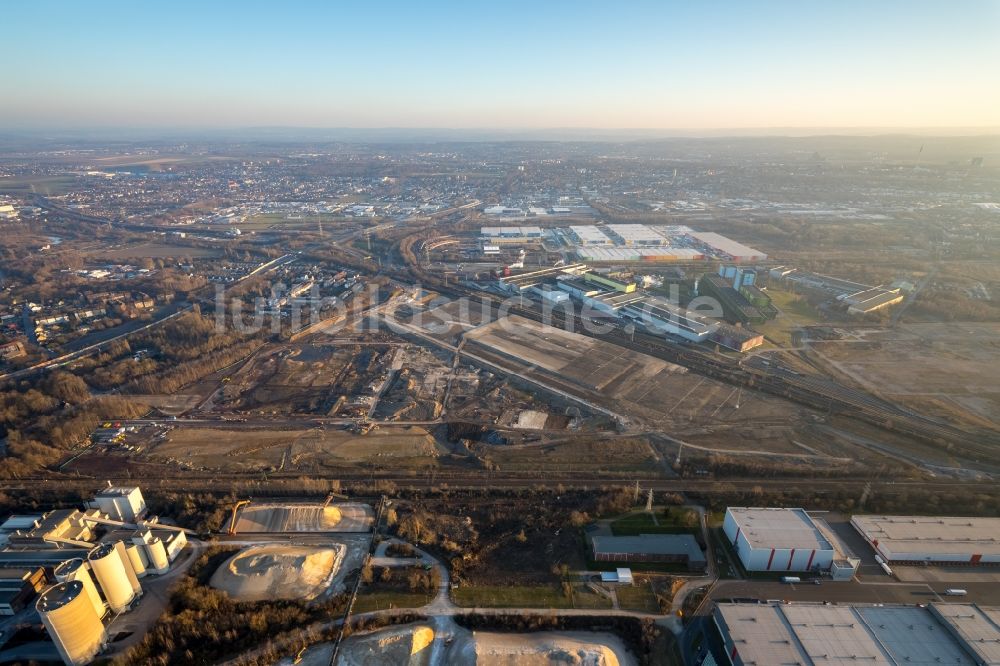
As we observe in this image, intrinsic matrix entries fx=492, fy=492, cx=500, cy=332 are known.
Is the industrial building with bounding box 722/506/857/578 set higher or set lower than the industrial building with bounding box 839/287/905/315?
lower

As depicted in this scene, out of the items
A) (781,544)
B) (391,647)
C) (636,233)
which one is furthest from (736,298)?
(391,647)

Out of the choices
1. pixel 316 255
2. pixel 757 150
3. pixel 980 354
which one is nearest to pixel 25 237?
pixel 316 255

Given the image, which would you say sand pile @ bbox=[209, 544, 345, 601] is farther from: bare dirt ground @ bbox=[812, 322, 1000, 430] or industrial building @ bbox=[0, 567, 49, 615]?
bare dirt ground @ bbox=[812, 322, 1000, 430]

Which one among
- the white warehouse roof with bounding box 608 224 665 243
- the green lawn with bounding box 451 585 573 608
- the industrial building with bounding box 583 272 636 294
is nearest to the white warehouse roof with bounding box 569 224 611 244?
the white warehouse roof with bounding box 608 224 665 243

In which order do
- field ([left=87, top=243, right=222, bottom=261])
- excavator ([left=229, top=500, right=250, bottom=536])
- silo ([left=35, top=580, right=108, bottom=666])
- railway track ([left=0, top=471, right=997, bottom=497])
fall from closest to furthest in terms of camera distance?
1. silo ([left=35, top=580, right=108, bottom=666])
2. excavator ([left=229, top=500, right=250, bottom=536])
3. railway track ([left=0, top=471, right=997, bottom=497])
4. field ([left=87, top=243, right=222, bottom=261])

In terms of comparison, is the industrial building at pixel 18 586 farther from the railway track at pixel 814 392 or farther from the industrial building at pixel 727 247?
the industrial building at pixel 727 247

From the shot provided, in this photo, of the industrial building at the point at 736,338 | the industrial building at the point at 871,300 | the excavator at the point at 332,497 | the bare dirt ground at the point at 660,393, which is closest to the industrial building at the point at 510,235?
the bare dirt ground at the point at 660,393

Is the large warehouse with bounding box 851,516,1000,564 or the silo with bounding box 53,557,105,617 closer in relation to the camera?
the silo with bounding box 53,557,105,617

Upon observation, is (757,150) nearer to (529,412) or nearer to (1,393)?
(529,412)
